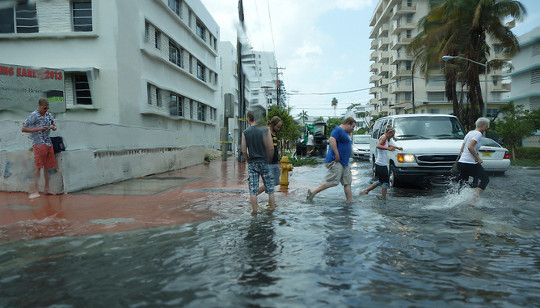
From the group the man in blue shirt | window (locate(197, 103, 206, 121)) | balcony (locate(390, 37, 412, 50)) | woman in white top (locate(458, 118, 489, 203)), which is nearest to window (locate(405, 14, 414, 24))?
balcony (locate(390, 37, 412, 50))

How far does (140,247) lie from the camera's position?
4.35m

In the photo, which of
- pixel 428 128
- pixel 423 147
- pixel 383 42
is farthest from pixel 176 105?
pixel 383 42

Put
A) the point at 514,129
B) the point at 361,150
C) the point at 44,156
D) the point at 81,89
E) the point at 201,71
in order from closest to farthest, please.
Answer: the point at 44,156
the point at 81,89
the point at 361,150
the point at 514,129
the point at 201,71

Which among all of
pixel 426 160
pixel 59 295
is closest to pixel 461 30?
pixel 426 160

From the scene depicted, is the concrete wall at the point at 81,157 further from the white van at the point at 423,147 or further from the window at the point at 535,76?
the window at the point at 535,76

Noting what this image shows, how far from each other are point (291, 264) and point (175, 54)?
1962cm

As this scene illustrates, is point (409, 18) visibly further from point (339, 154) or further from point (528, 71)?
point (339, 154)

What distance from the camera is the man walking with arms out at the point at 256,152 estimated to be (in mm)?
6234

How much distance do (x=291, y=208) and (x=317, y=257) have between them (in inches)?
114

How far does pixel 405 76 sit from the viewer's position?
5778 centimetres

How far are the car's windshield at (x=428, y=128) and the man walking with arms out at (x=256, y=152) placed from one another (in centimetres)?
503

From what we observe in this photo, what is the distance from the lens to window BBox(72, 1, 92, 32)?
1380cm

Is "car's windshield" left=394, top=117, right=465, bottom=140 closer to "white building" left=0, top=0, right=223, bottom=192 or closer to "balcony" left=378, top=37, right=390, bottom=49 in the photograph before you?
"white building" left=0, top=0, right=223, bottom=192

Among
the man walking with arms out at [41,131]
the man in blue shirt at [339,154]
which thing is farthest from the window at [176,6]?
the man in blue shirt at [339,154]
